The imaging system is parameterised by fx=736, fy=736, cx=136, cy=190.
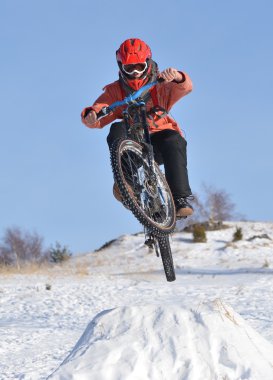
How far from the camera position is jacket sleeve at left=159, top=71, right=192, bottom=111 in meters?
6.08

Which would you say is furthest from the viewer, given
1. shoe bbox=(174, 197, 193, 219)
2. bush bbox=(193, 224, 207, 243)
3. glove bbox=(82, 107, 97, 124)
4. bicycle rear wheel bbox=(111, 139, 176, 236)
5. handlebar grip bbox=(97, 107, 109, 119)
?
bush bbox=(193, 224, 207, 243)

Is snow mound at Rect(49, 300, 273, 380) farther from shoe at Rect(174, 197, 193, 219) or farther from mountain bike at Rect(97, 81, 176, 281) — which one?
shoe at Rect(174, 197, 193, 219)

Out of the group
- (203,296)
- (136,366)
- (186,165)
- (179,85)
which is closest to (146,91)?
(179,85)

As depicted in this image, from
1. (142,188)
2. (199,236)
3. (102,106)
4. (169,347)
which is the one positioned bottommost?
(169,347)

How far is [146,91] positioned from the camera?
5.99m

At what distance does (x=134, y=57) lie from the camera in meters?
5.75

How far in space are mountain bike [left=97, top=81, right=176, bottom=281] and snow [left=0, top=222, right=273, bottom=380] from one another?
912 mm

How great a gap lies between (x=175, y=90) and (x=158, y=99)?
16 centimetres

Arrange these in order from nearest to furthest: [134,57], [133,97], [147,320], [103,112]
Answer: [147,320]
[134,57]
[133,97]
[103,112]

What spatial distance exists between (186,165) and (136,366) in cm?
285

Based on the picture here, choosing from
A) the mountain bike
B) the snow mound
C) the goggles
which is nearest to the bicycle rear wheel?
the mountain bike

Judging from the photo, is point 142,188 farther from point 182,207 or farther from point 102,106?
point 102,106

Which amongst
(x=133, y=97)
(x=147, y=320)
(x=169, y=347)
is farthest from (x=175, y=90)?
(x=169, y=347)

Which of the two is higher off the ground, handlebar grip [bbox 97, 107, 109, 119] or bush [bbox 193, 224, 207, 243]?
bush [bbox 193, 224, 207, 243]
